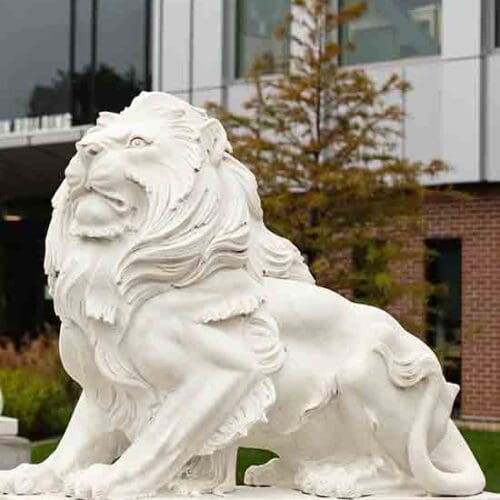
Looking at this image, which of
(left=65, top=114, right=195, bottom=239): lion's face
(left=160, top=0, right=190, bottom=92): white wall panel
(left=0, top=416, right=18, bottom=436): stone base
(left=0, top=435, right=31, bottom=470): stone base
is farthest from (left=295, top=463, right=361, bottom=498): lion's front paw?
(left=160, top=0, right=190, bottom=92): white wall panel

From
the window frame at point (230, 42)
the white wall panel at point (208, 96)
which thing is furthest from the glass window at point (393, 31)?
the white wall panel at point (208, 96)

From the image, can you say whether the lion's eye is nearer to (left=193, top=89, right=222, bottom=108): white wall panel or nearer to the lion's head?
the lion's head

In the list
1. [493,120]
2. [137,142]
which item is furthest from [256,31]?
[137,142]

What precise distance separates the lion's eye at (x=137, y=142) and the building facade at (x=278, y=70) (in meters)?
10.6

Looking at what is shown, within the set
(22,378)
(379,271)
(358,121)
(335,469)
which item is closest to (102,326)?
(335,469)

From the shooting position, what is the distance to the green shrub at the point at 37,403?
14.2 m

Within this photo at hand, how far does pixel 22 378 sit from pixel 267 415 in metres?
11.3

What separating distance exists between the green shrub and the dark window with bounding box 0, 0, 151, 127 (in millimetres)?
5461

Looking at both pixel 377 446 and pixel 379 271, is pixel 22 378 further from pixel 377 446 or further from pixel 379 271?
pixel 377 446

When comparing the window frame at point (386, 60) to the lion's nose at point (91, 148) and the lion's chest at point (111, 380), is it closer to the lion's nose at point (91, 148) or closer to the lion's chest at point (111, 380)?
the lion's nose at point (91, 148)

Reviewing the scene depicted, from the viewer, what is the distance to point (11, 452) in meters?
9.60

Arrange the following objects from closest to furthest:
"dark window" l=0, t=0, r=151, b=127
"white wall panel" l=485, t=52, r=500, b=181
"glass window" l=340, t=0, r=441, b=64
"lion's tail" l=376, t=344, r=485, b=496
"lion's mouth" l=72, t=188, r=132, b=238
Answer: "lion's mouth" l=72, t=188, r=132, b=238
"lion's tail" l=376, t=344, r=485, b=496
"white wall panel" l=485, t=52, r=500, b=181
"glass window" l=340, t=0, r=441, b=64
"dark window" l=0, t=0, r=151, b=127

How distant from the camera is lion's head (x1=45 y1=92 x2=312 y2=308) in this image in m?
3.71

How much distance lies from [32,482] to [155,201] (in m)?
0.98
